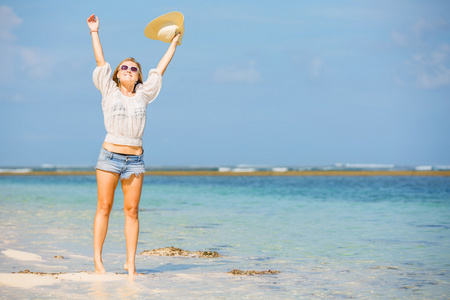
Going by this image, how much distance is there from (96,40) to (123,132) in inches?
37.5

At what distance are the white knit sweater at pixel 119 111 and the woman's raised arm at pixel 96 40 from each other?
0.07 meters

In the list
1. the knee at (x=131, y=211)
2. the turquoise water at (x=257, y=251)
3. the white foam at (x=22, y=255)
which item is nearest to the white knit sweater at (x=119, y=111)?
the knee at (x=131, y=211)

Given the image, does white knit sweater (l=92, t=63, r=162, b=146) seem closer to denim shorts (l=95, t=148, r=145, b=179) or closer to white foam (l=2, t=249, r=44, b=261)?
denim shorts (l=95, t=148, r=145, b=179)

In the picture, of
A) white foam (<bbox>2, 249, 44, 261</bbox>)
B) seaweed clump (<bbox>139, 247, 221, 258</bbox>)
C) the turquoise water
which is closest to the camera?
the turquoise water

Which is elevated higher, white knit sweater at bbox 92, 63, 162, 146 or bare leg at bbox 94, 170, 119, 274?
white knit sweater at bbox 92, 63, 162, 146

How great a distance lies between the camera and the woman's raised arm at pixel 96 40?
5316mm

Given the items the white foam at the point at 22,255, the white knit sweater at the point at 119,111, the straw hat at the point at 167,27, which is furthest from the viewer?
the white foam at the point at 22,255

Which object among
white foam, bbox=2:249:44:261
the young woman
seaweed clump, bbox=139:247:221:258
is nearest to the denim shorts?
the young woman

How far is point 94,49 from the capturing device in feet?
17.7

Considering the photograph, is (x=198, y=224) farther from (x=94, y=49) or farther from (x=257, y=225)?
(x=94, y=49)

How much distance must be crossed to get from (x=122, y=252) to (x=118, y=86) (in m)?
2.67

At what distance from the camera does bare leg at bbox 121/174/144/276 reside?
5297mm

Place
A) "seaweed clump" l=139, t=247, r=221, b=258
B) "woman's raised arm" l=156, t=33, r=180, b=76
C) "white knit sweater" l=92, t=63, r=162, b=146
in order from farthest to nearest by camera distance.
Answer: "seaweed clump" l=139, t=247, r=221, b=258, "woman's raised arm" l=156, t=33, r=180, b=76, "white knit sweater" l=92, t=63, r=162, b=146

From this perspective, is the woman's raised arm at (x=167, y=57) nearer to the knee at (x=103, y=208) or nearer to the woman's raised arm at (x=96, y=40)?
the woman's raised arm at (x=96, y=40)
